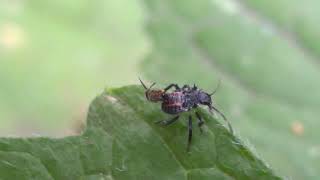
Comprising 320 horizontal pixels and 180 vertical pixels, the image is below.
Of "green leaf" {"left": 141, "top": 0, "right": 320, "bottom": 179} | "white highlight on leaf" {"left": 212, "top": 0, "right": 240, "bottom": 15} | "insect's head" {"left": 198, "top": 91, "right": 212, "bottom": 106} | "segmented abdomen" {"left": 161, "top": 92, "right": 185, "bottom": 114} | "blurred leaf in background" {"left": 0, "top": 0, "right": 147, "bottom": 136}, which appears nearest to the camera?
"segmented abdomen" {"left": 161, "top": 92, "right": 185, "bottom": 114}

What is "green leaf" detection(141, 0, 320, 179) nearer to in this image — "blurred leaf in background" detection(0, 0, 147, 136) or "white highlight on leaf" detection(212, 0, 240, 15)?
"white highlight on leaf" detection(212, 0, 240, 15)

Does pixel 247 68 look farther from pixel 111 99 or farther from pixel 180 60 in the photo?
pixel 111 99

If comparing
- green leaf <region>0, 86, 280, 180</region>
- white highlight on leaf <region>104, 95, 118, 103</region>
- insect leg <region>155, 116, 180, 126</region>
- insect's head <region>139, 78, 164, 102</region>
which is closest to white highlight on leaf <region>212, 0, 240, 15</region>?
insect's head <region>139, 78, 164, 102</region>

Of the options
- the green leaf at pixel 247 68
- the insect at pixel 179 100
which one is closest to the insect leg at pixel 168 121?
the insect at pixel 179 100

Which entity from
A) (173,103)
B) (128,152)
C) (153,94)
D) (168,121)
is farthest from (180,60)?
(128,152)

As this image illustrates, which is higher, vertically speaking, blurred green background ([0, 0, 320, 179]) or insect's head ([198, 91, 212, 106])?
blurred green background ([0, 0, 320, 179])

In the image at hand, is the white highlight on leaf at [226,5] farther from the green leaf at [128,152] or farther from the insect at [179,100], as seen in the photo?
the green leaf at [128,152]

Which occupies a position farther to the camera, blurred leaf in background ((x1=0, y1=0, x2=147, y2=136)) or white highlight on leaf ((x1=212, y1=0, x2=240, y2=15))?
blurred leaf in background ((x1=0, y1=0, x2=147, y2=136))
